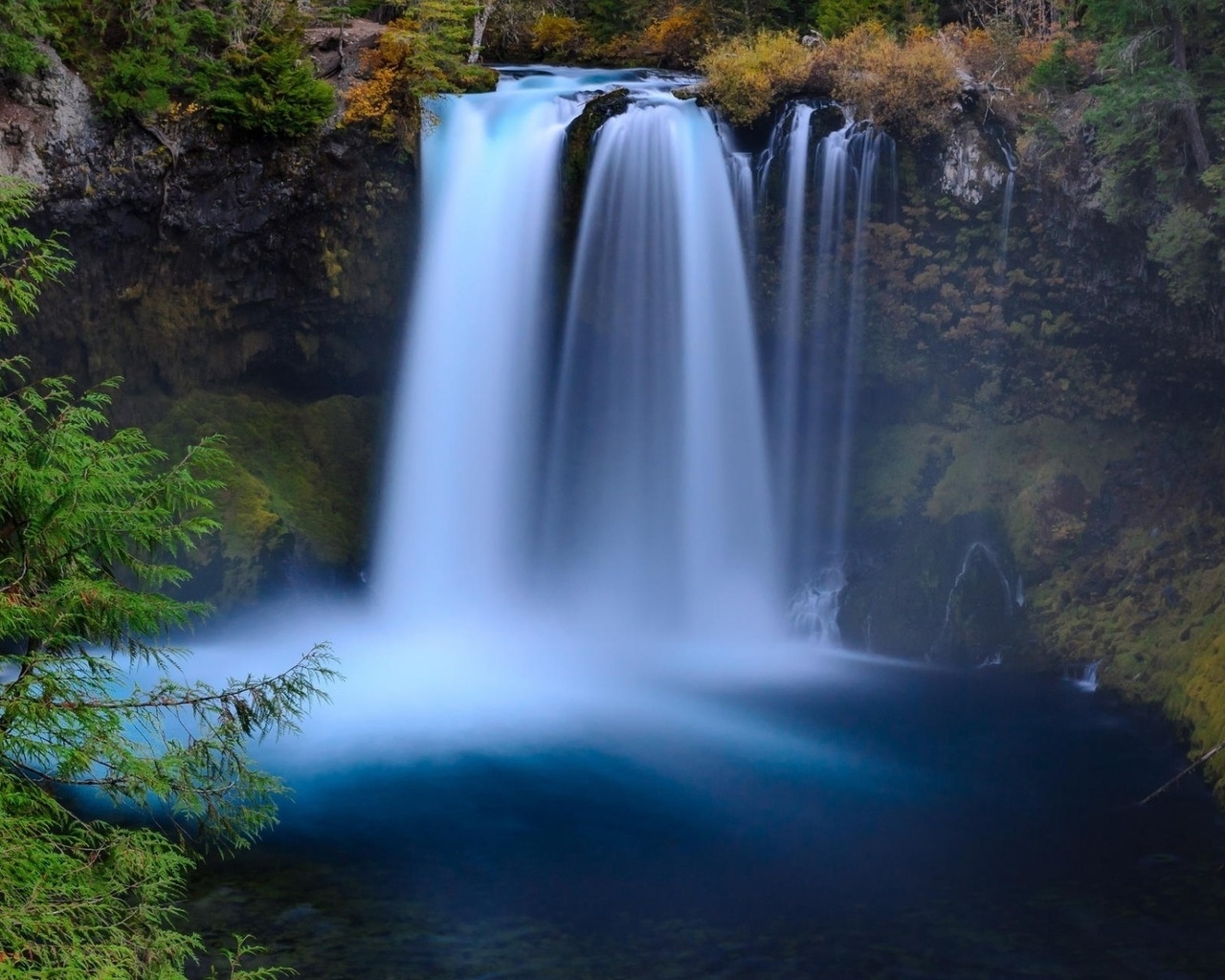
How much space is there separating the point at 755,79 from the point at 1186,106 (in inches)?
209

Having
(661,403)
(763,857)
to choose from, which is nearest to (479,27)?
(661,403)

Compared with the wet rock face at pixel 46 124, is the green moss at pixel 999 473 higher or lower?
lower

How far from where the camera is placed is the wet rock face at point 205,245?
15.2 metres

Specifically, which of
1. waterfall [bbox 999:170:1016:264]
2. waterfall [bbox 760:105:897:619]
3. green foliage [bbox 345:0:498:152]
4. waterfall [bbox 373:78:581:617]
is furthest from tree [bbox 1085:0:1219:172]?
green foliage [bbox 345:0:498:152]

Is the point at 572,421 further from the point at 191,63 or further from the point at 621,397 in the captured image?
the point at 191,63

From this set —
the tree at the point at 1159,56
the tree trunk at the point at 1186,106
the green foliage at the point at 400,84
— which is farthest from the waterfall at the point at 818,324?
the green foliage at the point at 400,84

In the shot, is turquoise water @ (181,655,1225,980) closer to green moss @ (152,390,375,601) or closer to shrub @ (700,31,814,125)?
green moss @ (152,390,375,601)

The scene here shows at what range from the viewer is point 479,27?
67.2ft

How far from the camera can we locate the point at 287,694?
18.4 ft

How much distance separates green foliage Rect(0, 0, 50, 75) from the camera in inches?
555

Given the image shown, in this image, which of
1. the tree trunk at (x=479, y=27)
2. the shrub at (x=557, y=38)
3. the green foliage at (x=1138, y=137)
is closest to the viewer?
the green foliage at (x=1138, y=137)

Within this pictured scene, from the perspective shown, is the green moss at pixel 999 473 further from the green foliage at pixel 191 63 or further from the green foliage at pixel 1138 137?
the green foliage at pixel 191 63

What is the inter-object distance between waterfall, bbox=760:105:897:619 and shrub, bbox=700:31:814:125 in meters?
0.41

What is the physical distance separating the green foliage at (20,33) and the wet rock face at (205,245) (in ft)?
1.29
